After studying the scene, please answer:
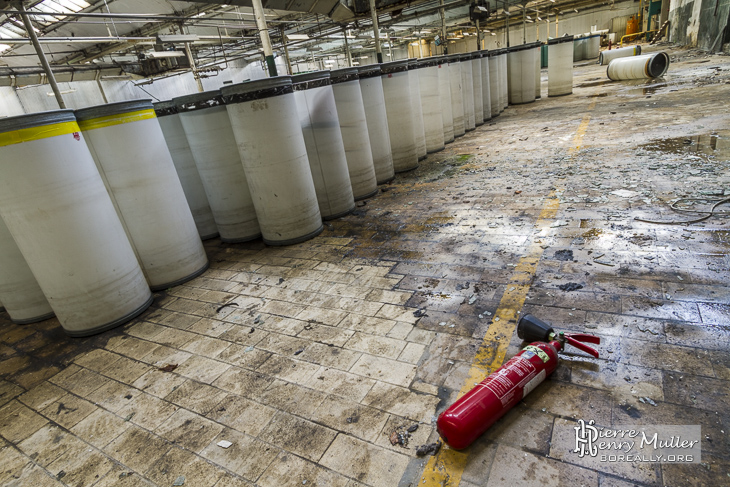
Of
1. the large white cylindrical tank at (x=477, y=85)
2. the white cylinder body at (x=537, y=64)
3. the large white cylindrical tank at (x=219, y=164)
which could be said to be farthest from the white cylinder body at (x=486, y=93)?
the large white cylindrical tank at (x=219, y=164)

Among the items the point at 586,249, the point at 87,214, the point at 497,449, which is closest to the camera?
the point at 497,449

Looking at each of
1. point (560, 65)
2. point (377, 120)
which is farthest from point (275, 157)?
point (560, 65)

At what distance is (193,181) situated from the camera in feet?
20.2

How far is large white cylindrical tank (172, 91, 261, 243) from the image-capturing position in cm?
543

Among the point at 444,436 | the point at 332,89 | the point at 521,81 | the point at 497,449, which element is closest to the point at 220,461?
the point at 444,436

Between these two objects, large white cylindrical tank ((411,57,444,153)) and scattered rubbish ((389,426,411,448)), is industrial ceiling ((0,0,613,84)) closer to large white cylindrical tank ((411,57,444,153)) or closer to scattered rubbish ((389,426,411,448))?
large white cylindrical tank ((411,57,444,153))

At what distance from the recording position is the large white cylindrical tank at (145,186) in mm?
4164

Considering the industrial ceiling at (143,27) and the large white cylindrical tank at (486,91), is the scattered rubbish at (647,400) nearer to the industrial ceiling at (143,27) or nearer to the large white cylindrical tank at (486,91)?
the industrial ceiling at (143,27)

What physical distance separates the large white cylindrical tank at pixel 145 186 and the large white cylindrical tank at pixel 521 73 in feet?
46.0

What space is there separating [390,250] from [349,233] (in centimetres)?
102

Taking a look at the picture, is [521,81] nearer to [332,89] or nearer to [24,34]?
[332,89]

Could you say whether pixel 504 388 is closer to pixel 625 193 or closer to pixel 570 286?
pixel 570 286

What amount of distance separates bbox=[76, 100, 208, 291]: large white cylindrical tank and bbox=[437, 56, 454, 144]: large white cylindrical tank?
720cm

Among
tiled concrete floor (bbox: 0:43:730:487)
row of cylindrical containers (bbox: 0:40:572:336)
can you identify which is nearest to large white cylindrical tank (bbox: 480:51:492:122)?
row of cylindrical containers (bbox: 0:40:572:336)
